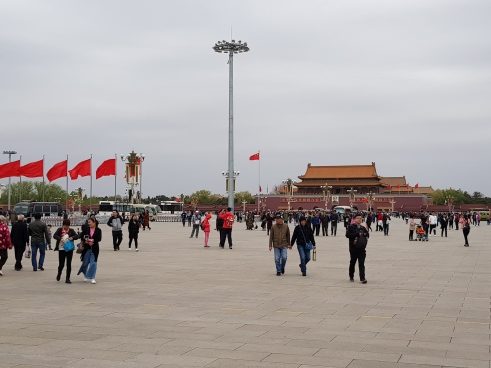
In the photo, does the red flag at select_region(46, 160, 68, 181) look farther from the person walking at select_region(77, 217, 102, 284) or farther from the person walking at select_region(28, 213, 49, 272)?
the person walking at select_region(77, 217, 102, 284)

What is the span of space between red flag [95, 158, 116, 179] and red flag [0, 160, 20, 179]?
6.49 metres

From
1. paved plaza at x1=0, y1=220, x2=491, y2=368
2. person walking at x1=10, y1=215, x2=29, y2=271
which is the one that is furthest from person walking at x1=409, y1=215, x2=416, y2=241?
person walking at x1=10, y1=215, x2=29, y2=271

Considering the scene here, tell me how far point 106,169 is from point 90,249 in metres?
38.1

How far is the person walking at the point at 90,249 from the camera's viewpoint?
12.4 meters

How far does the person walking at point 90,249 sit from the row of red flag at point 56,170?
3412 cm

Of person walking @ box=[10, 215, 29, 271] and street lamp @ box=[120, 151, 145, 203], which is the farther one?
street lamp @ box=[120, 151, 145, 203]

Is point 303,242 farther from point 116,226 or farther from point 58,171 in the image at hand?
point 58,171

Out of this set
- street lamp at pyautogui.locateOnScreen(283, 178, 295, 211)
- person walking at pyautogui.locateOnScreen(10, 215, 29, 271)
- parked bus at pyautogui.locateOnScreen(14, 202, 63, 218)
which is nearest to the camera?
person walking at pyautogui.locateOnScreen(10, 215, 29, 271)

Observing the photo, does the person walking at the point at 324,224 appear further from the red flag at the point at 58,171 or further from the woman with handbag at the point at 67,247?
the woman with handbag at the point at 67,247

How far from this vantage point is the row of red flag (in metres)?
44.4

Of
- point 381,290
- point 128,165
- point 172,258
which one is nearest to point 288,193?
point 128,165

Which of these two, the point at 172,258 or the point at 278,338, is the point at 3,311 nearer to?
the point at 278,338

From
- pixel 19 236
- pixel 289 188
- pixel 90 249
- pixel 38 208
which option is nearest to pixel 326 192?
pixel 289 188

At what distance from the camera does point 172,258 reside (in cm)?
1873
